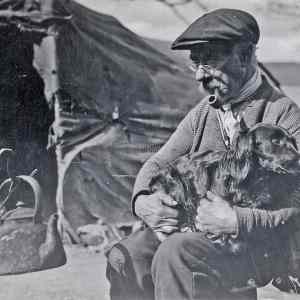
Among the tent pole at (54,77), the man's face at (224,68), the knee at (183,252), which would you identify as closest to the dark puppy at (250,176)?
the knee at (183,252)

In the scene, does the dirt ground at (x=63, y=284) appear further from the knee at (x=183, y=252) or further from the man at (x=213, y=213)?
the knee at (x=183, y=252)

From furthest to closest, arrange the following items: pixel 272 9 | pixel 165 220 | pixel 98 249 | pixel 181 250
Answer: pixel 272 9, pixel 98 249, pixel 165 220, pixel 181 250

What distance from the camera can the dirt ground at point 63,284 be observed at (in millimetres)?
3424

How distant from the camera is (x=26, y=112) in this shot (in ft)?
12.0

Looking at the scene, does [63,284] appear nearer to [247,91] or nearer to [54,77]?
[54,77]

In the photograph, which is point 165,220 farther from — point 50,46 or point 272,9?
point 272,9

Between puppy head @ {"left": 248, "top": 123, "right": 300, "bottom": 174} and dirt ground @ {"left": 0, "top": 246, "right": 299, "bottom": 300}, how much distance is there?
1.20 meters

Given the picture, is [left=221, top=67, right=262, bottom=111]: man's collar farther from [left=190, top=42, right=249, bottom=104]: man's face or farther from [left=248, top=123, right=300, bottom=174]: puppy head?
[left=248, top=123, right=300, bottom=174]: puppy head

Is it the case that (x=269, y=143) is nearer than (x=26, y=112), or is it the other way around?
(x=269, y=143)

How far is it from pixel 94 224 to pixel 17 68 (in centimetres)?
115

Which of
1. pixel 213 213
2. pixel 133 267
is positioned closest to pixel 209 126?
pixel 213 213

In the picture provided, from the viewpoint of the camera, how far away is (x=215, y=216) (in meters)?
3.17

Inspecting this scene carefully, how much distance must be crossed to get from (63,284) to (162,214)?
78 cm

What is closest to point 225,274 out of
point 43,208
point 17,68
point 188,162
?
point 188,162
